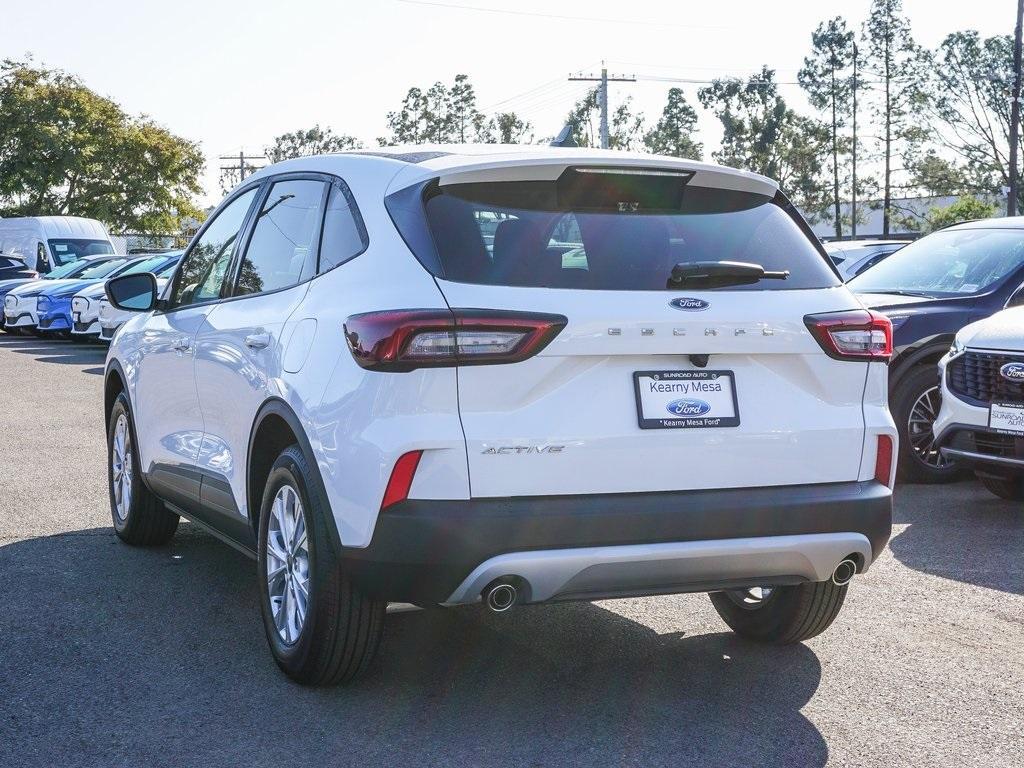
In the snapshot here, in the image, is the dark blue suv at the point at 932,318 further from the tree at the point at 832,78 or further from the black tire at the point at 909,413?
the tree at the point at 832,78

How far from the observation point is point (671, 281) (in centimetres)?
427

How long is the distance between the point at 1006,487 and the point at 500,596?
18.2 feet

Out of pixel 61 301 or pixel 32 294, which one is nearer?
pixel 61 301

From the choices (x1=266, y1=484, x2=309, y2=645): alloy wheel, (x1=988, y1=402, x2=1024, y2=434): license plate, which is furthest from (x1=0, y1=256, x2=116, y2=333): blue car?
(x1=266, y1=484, x2=309, y2=645): alloy wheel

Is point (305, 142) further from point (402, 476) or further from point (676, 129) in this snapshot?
point (402, 476)

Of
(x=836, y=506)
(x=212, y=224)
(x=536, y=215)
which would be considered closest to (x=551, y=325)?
(x=536, y=215)

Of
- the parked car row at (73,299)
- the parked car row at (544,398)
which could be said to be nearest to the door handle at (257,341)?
the parked car row at (544,398)

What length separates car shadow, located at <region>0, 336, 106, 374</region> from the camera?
20.2 m

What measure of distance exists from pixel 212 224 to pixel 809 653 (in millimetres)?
Result: 3166

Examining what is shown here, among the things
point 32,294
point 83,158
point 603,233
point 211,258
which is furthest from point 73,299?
point 83,158

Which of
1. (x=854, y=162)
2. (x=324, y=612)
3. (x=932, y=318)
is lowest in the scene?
(x=854, y=162)

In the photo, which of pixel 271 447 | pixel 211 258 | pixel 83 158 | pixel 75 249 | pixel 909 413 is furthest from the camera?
pixel 83 158

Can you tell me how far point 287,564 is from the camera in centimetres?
472

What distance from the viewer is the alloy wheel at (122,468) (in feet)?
22.9
